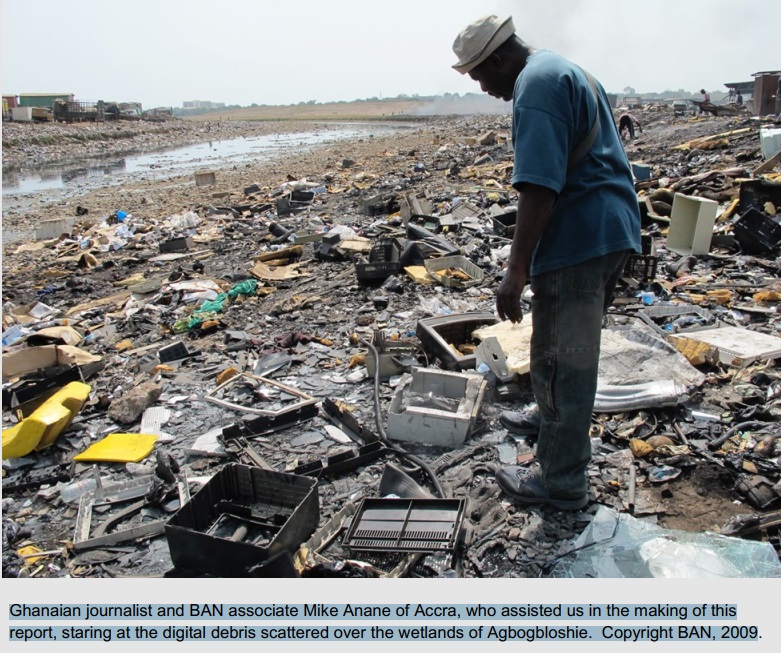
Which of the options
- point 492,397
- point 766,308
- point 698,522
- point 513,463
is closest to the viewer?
point 698,522

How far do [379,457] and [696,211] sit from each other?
551 cm

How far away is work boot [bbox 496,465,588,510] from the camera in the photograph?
2.51 metres

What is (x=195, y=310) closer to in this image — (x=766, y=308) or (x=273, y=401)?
(x=273, y=401)

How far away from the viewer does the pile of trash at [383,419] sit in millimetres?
2432

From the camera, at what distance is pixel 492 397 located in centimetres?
366

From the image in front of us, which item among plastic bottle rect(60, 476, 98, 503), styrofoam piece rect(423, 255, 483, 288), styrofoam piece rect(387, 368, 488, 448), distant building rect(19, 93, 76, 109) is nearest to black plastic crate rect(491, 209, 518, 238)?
styrofoam piece rect(423, 255, 483, 288)

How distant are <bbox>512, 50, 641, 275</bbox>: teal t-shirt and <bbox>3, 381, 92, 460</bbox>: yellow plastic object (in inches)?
125

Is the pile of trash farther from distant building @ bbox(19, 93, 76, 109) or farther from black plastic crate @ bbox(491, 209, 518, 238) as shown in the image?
distant building @ bbox(19, 93, 76, 109)

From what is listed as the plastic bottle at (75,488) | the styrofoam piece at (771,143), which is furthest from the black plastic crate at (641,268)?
the styrofoam piece at (771,143)

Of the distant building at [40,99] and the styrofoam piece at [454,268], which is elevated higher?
the distant building at [40,99]

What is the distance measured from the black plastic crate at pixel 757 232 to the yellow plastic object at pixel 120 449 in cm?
644

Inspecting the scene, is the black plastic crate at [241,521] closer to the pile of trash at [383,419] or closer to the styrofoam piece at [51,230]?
the pile of trash at [383,419]

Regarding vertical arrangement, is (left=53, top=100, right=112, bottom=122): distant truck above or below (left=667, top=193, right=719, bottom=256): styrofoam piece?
above

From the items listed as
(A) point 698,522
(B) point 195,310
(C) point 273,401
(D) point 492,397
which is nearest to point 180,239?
(B) point 195,310
